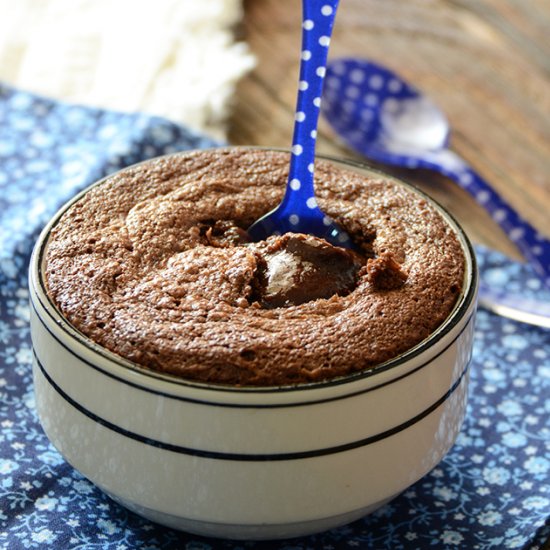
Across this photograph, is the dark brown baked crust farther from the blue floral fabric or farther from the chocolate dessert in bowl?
the blue floral fabric

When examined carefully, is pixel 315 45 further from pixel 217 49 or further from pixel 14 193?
pixel 217 49

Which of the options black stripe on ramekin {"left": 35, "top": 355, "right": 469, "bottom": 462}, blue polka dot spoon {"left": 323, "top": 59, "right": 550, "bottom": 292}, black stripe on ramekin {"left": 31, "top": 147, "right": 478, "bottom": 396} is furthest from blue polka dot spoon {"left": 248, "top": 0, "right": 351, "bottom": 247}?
blue polka dot spoon {"left": 323, "top": 59, "right": 550, "bottom": 292}

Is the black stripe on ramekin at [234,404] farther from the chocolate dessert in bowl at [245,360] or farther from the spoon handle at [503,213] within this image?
the spoon handle at [503,213]

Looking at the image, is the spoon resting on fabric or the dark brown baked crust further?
the spoon resting on fabric

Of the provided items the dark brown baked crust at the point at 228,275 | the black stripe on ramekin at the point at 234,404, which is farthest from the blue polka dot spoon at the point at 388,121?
the black stripe on ramekin at the point at 234,404

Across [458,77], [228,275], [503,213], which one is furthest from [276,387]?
[458,77]

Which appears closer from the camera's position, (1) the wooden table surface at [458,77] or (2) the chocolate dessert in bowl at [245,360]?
(2) the chocolate dessert in bowl at [245,360]
